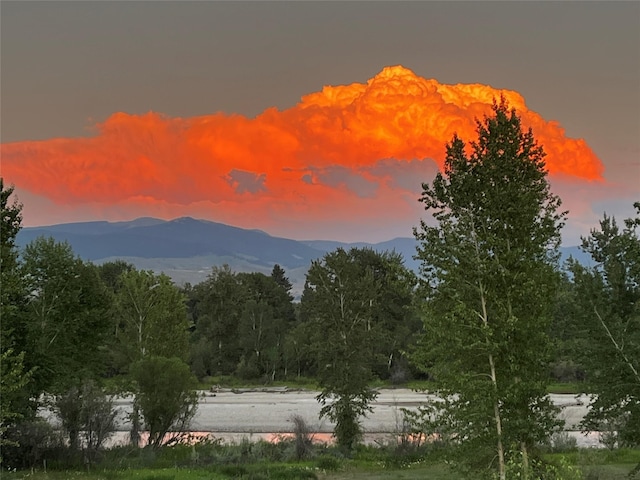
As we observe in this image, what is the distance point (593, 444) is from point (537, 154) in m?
27.6

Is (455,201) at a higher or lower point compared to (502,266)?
higher

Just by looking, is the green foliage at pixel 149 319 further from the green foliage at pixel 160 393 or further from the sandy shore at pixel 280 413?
the green foliage at pixel 160 393

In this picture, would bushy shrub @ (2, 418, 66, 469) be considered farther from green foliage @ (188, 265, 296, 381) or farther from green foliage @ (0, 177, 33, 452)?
green foliage @ (188, 265, 296, 381)

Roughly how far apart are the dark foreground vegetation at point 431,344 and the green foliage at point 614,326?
0.05 m

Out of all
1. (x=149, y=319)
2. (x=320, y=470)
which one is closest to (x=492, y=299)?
(x=320, y=470)

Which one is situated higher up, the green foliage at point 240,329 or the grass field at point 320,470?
the green foliage at point 240,329

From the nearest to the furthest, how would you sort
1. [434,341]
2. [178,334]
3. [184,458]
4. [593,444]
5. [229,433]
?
[434,341] → [184,458] → [593,444] → [178,334] → [229,433]

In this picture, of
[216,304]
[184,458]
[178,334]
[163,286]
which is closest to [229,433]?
[178,334]

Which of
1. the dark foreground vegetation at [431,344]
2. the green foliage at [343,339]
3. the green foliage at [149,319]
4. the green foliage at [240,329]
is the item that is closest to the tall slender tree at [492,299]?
the dark foreground vegetation at [431,344]

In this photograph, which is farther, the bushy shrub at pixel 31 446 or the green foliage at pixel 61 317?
the green foliage at pixel 61 317

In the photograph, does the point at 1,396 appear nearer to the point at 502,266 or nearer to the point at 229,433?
the point at 502,266

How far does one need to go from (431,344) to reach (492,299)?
1.65m

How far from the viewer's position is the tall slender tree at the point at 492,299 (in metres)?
13.1

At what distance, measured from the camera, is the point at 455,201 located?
47.8 feet
